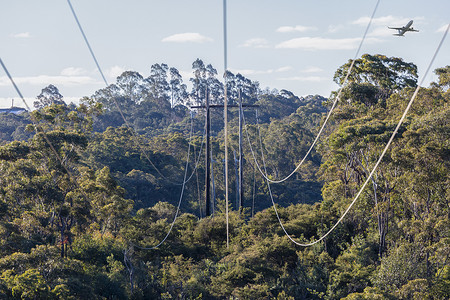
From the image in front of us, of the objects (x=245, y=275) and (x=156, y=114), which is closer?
(x=245, y=275)

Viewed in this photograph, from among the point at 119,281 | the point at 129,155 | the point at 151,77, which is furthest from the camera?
the point at 151,77

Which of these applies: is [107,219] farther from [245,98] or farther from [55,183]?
[245,98]

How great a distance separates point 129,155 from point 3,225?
2969 cm

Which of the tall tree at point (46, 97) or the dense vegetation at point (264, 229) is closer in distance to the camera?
the dense vegetation at point (264, 229)

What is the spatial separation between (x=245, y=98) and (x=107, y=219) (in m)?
72.3

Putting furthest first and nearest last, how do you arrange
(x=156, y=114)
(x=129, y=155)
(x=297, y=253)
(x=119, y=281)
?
1. (x=156, y=114)
2. (x=129, y=155)
3. (x=297, y=253)
4. (x=119, y=281)

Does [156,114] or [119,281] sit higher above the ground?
[156,114]

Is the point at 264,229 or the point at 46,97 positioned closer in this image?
the point at 264,229

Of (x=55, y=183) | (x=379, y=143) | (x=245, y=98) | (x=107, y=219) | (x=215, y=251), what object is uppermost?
(x=245, y=98)

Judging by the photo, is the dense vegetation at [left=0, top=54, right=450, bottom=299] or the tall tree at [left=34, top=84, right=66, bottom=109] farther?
the tall tree at [left=34, top=84, right=66, bottom=109]

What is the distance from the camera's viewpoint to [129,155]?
46969 mm

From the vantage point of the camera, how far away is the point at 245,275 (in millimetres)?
18000

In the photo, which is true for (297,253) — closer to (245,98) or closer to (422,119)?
(422,119)

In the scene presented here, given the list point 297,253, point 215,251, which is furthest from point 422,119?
point 215,251
